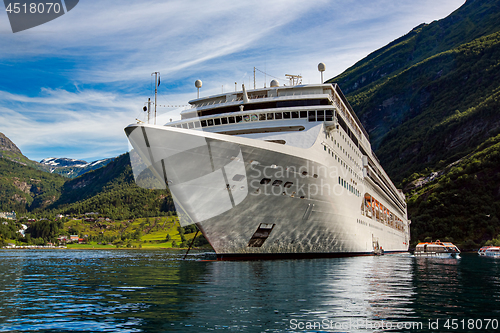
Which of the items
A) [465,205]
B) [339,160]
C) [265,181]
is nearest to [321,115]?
[339,160]

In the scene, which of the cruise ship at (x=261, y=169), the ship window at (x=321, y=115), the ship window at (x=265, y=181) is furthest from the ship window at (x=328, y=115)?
the ship window at (x=265, y=181)

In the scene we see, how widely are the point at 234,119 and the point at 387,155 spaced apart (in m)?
170

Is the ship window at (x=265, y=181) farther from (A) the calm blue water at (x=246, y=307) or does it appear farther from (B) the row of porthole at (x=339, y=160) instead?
(A) the calm blue water at (x=246, y=307)

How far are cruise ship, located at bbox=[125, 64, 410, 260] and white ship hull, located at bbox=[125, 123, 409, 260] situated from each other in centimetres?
5

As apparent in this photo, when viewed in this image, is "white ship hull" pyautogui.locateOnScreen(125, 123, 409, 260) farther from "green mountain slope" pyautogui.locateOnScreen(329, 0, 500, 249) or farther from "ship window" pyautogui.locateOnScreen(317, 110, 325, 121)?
"green mountain slope" pyautogui.locateOnScreen(329, 0, 500, 249)

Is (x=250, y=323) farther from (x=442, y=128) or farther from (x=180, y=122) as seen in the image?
(x=442, y=128)

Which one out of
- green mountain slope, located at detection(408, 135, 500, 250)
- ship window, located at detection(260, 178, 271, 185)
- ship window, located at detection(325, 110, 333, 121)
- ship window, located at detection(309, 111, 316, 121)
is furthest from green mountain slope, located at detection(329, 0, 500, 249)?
ship window, located at detection(260, 178, 271, 185)

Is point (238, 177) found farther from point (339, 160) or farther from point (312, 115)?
point (339, 160)

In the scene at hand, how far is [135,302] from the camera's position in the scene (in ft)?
33.0

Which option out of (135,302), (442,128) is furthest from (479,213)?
(135,302)

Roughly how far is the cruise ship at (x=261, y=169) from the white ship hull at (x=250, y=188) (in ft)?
0.18

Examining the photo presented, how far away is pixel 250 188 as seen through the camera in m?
19.7

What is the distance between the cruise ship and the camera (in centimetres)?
1795

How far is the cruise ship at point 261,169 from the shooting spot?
17953mm
